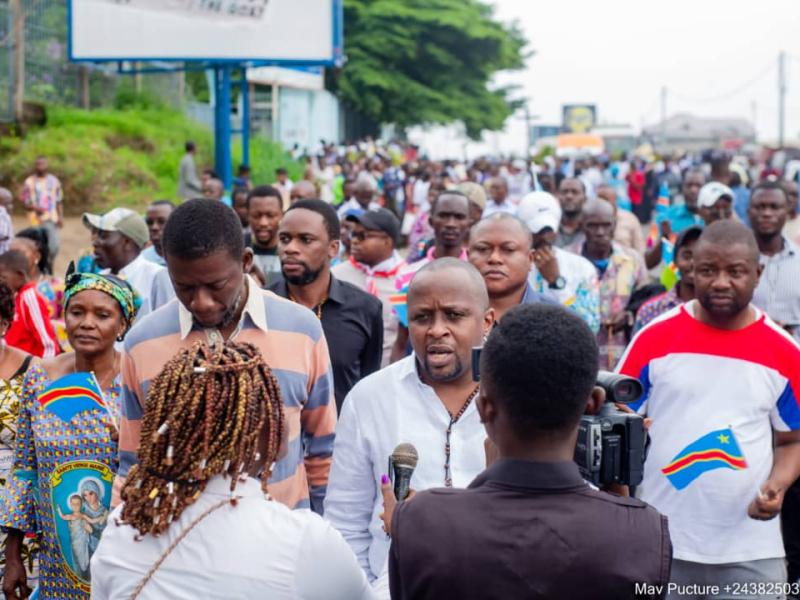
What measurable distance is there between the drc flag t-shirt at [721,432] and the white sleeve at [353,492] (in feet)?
4.57

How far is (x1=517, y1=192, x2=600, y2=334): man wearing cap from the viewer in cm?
675

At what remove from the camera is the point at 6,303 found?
5145 millimetres

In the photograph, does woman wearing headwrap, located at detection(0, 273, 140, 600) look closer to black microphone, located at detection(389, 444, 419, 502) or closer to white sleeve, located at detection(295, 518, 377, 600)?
black microphone, located at detection(389, 444, 419, 502)

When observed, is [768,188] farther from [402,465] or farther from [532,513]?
[532,513]

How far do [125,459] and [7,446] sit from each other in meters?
1.13

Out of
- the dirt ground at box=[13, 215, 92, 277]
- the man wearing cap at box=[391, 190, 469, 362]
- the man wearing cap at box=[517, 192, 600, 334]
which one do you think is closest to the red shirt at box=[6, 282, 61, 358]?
the man wearing cap at box=[391, 190, 469, 362]

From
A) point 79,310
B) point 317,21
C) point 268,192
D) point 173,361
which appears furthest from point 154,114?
point 173,361

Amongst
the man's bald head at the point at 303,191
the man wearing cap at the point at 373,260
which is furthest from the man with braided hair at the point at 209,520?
the man's bald head at the point at 303,191

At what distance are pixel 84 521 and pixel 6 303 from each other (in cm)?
154

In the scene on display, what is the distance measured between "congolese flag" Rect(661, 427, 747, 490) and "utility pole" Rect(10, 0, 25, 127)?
833 inches

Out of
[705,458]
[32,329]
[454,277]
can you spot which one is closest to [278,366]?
[454,277]

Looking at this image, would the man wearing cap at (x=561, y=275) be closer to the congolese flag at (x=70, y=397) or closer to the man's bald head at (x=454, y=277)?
the man's bald head at (x=454, y=277)

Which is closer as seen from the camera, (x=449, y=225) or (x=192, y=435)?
(x=192, y=435)

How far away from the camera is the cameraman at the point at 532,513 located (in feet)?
7.76
